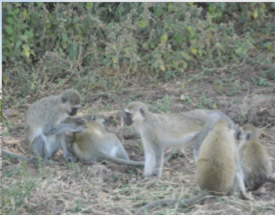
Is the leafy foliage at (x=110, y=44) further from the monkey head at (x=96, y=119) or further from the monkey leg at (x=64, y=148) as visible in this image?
the monkey leg at (x=64, y=148)

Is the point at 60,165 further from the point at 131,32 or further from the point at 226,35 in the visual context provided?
the point at 226,35

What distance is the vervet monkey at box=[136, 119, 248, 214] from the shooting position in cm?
623

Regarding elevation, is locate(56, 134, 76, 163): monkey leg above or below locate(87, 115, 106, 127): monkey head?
below

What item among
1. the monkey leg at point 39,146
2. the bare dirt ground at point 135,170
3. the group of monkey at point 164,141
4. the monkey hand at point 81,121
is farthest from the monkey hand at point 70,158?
the monkey hand at point 81,121

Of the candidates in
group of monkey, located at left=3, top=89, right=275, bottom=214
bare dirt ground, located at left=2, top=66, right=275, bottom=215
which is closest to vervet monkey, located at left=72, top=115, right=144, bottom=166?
group of monkey, located at left=3, top=89, right=275, bottom=214

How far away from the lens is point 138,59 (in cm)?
1021

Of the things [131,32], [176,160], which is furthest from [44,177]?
[131,32]

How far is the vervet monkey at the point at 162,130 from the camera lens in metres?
7.42

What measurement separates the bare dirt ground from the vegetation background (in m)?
0.03

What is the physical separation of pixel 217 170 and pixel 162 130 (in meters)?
1.39

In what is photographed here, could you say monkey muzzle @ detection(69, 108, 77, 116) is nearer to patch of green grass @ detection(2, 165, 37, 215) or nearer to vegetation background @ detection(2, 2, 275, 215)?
vegetation background @ detection(2, 2, 275, 215)

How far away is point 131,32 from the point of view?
34.9 feet

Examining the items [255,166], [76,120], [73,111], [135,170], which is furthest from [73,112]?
[255,166]

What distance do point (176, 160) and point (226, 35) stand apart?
3874mm
